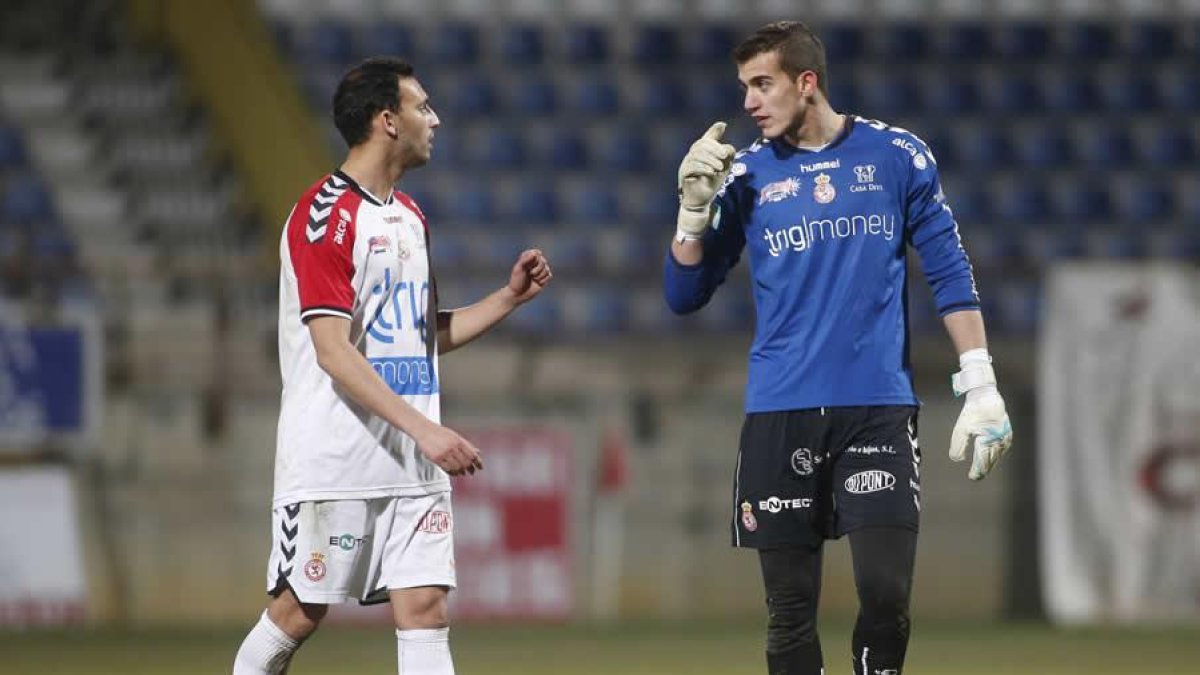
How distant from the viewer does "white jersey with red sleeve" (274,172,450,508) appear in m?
5.26

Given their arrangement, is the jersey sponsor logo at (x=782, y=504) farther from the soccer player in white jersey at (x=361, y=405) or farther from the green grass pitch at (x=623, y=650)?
the green grass pitch at (x=623, y=650)

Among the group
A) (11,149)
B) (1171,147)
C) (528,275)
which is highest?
(11,149)

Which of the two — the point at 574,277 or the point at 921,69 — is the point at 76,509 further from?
the point at 921,69

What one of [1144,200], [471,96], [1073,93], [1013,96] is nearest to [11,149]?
[471,96]

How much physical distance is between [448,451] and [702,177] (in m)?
1.12

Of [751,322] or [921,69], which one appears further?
[921,69]

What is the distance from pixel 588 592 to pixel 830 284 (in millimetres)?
6955

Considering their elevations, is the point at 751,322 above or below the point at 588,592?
above

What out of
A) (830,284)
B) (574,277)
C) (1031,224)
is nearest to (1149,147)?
(1031,224)

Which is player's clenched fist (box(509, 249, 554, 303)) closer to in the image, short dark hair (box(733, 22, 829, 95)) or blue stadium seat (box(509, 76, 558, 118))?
short dark hair (box(733, 22, 829, 95))

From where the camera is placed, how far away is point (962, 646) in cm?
1020

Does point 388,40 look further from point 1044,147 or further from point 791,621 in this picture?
point 791,621

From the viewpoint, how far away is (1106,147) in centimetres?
1614

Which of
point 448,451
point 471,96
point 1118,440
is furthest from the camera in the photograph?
point 471,96
